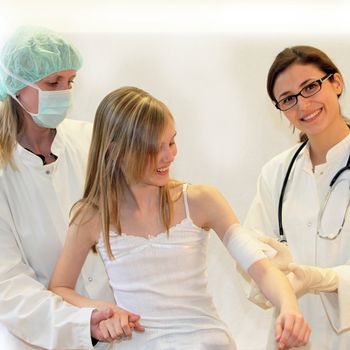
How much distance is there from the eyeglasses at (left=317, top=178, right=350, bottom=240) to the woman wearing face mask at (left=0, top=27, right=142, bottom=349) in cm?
60

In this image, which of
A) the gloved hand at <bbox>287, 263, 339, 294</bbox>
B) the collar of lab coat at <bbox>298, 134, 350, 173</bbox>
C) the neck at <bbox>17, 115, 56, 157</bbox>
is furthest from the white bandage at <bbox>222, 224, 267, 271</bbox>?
the neck at <bbox>17, 115, 56, 157</bbox>

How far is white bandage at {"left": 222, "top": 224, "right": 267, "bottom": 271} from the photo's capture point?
1503mm

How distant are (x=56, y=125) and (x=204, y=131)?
83 centimetres

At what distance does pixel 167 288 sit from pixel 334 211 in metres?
0.52

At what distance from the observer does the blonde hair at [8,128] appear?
5.88 ft

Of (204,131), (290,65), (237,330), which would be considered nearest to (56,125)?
(290,65)

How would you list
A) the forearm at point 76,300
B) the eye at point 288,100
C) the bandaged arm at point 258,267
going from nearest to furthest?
the bandaged arm at point 258,267
the forearm at point 76,300
the eye at point 288,100

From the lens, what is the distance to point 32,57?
5.95ft

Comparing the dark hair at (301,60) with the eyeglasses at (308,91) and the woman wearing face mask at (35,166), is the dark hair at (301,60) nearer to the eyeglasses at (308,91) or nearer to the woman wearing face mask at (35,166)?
the eyeglasses at (308,91)

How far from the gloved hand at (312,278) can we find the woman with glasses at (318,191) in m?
0.01

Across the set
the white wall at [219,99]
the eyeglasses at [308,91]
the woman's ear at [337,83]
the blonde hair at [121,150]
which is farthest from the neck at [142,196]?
the white wall at [219,99]

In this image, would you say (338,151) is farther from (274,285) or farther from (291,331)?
(291,331)

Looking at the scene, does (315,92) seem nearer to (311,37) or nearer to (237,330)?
(311,37)

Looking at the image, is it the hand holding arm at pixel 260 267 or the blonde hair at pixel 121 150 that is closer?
the hand holding arm at pixel 260 267
